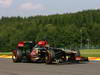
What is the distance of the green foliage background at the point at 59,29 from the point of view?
112 meters

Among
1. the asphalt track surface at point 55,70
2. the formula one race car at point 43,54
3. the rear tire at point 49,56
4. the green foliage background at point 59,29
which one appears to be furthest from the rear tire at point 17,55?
the green foliage background at point 59,29

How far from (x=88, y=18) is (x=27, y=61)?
146m

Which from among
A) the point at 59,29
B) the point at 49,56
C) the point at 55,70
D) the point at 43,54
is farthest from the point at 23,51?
the point at 59,29

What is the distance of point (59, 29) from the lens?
13275 cm

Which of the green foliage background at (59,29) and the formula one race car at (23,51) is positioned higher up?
the green foliage background at (59,29)

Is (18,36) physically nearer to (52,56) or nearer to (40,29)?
(40,29)

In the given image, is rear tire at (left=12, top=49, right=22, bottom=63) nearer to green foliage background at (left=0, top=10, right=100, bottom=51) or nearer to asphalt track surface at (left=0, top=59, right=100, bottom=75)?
asphalt track surface at (left=0, top=59, right=100, bottom=75)

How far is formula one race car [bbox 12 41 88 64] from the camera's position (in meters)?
17.8

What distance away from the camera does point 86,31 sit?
13075 cm

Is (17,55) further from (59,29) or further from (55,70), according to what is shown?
(59,29)

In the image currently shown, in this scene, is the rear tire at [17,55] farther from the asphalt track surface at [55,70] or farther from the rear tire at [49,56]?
the asphalt track surface at [55,70]

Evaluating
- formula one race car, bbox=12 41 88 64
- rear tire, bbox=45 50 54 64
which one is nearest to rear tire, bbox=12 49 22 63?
formula one race car, bbox=12 41 88 64

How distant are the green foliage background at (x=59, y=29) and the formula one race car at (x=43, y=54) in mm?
68748

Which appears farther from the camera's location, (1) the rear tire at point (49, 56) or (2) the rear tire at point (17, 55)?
(2) the rear tire at point (17, 55)
